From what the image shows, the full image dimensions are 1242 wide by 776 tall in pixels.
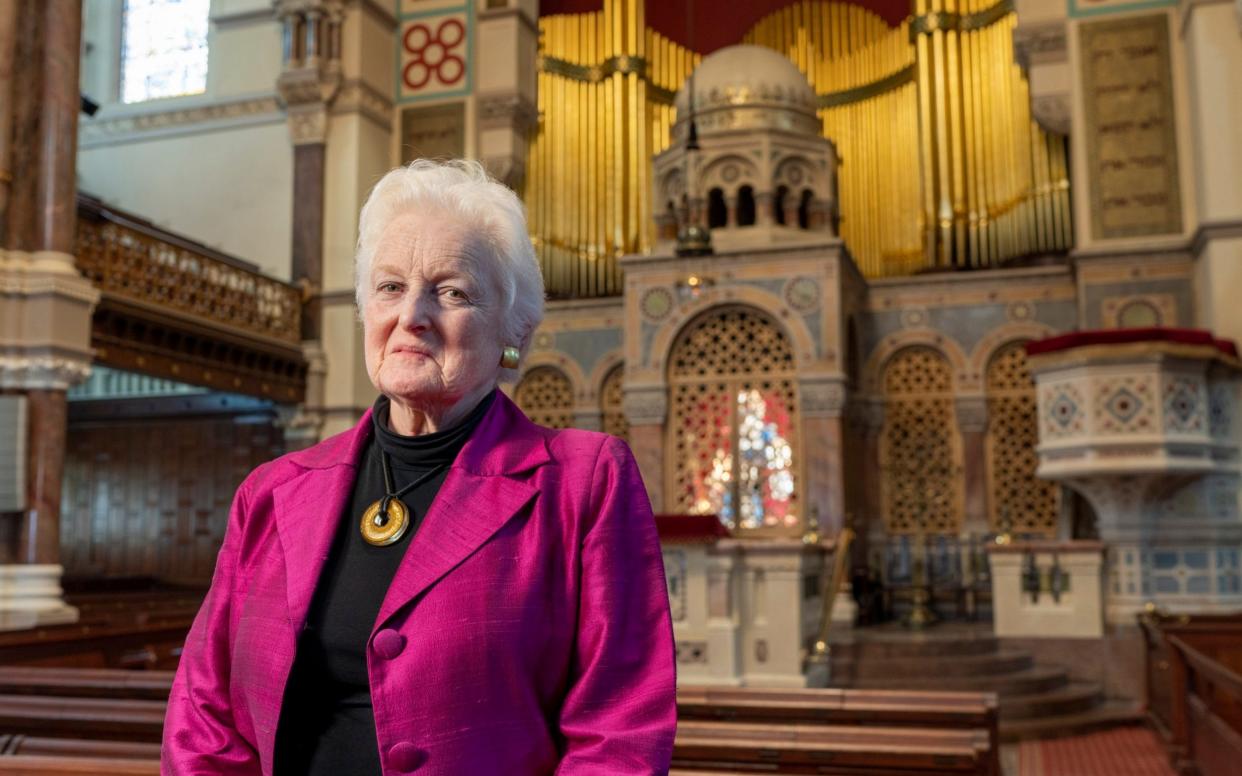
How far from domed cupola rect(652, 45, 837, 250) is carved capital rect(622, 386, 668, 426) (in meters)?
1.52

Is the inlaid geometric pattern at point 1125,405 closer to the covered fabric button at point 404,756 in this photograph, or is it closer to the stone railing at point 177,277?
the stone railing at point 177,277

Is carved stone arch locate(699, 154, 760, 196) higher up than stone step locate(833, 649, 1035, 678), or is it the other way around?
carved stone arch locate(699, 154, 760, 196)

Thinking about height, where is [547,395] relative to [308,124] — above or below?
below

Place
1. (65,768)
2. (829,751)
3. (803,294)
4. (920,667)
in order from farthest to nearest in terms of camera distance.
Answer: (803,294), (920,667), (829,751), (65,768)

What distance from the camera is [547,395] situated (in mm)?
12680

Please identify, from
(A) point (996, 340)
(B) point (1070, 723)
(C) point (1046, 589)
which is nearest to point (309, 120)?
(A) point (996, 340)

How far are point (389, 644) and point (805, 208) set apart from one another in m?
10.7

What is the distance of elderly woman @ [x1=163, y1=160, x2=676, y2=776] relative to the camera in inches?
58.2

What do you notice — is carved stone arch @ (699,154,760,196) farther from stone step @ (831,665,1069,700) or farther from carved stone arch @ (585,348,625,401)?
stone step @ (831,665,1069,700)

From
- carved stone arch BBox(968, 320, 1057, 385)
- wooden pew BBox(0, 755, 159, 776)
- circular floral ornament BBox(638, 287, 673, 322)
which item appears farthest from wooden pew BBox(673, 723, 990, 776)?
carved stone arch BBox(968, 320, 1057, 385)

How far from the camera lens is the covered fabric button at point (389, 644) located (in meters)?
1.47

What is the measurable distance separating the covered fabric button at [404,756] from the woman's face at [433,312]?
47 centimetres

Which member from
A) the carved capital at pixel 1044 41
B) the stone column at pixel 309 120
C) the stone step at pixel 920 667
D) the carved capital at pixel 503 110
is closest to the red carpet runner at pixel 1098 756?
the stone step at pixel 920 667

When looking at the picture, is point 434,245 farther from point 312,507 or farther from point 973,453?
point 973,453
